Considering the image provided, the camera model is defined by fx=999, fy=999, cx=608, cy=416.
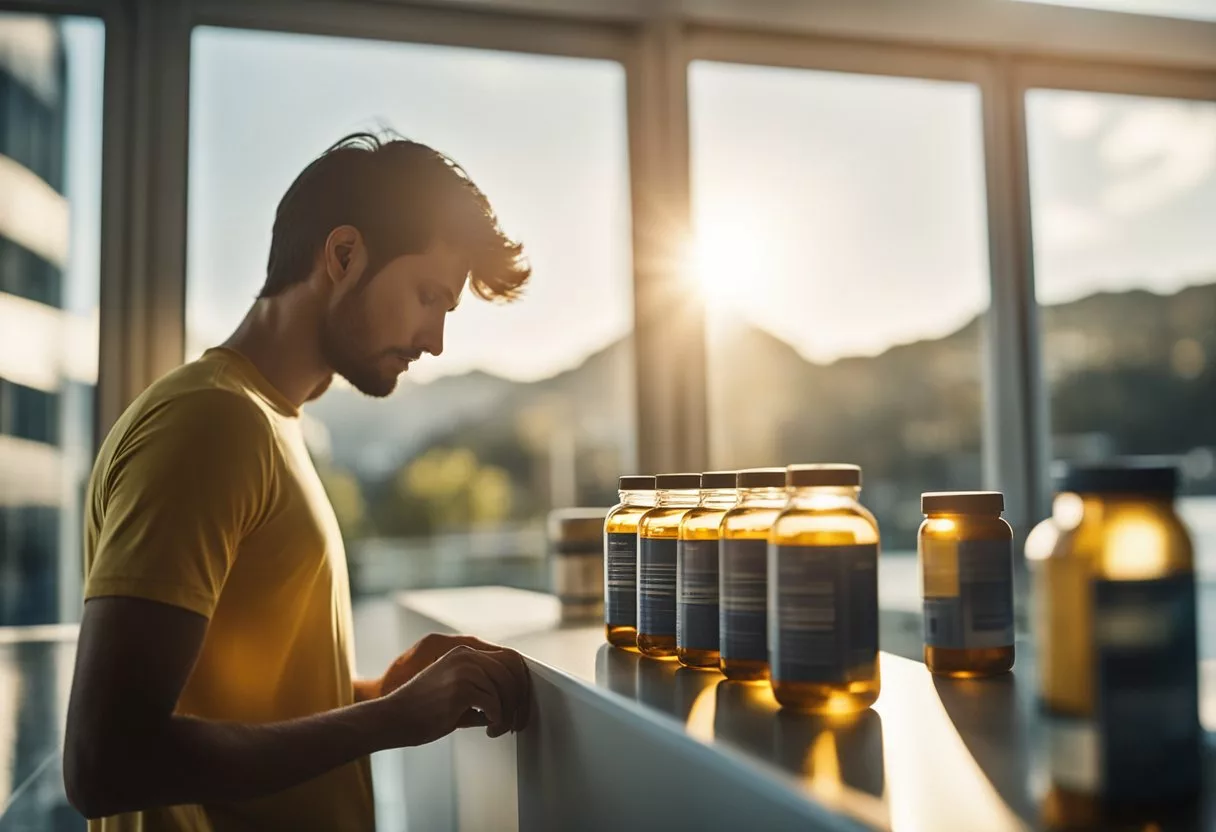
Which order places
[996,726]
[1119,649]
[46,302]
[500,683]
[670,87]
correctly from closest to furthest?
[1119,649]
[996,726]
[500,683]
[46,302]
[670,87]

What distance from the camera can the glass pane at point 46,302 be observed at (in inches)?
80.7

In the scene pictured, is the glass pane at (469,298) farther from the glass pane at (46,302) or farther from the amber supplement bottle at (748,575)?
the amber supplement bottle at (748,575)

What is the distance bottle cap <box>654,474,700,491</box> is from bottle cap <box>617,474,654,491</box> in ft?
0.07

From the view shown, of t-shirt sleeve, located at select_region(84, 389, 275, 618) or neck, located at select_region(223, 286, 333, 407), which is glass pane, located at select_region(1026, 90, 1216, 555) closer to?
neck, located at select_region(223, 286, 333, 407)

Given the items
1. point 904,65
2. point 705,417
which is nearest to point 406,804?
point 705,417

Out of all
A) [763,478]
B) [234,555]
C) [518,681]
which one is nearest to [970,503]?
[763,478]

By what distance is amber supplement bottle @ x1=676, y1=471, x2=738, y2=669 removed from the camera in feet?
3.11

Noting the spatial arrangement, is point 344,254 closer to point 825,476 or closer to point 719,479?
point 719,479

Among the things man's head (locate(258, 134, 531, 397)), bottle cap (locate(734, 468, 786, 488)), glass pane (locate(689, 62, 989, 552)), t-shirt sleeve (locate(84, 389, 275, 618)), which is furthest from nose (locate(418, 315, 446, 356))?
glass pane (locate(689, 62, 989, 552))

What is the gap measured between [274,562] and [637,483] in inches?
16.2

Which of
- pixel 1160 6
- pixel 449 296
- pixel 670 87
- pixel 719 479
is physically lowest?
pixel 719 479

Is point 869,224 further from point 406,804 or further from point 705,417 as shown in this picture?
point 406,804

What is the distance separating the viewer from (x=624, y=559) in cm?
113

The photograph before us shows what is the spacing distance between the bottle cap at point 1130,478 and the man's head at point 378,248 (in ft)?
3.12
